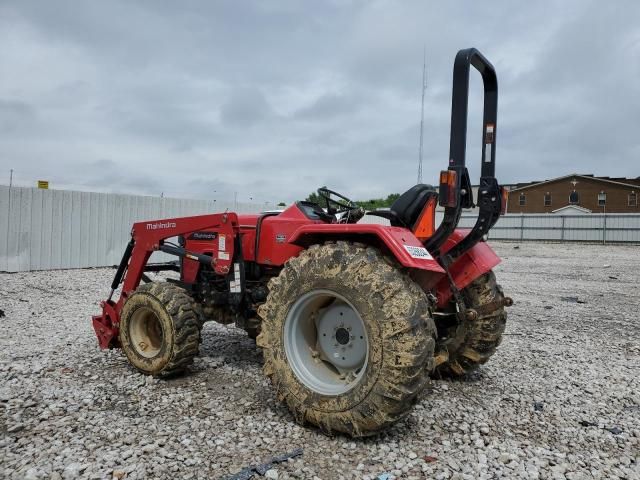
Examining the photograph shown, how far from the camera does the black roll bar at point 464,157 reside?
3.27 metres

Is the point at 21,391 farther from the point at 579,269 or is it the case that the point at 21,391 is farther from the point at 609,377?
the point at 579,269

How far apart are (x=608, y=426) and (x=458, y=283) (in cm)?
141

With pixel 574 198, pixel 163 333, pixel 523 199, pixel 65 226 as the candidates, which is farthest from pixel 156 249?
pixel 523 199

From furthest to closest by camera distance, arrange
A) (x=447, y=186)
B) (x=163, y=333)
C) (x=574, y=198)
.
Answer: (x=574, y=198), (x=163, y=333), (x=447, y=186)

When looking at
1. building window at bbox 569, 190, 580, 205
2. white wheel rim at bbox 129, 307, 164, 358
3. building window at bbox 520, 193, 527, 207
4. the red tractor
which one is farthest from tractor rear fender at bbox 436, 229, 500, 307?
building window at bbox 520, 193, 527, 207

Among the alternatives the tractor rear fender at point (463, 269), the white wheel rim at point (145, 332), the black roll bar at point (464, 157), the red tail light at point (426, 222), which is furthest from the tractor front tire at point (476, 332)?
the white wheel rim at point (145, 332)

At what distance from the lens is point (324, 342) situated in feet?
11.1

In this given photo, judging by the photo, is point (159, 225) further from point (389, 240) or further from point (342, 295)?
point (389, 240)

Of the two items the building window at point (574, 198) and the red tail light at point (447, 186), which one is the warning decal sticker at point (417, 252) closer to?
the red tail light at point (447, 186)

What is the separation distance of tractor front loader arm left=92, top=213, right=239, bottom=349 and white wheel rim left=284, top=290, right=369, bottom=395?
1244mm

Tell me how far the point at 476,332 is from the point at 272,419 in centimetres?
182

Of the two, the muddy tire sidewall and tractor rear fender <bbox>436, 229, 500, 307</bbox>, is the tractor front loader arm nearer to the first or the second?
the muddy tire sidewall

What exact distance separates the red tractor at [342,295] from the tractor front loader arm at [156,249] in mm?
14

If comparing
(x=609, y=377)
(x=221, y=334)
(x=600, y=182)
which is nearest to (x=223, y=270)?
(x=221, y=334)
